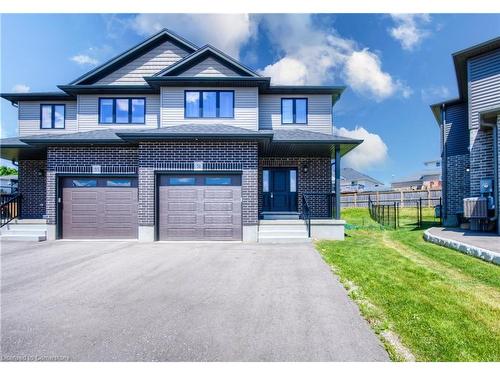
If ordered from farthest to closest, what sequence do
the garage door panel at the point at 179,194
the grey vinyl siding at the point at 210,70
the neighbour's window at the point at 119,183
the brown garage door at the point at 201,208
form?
the grey vinyl siding at the point at 210,70
the neighbour's window at the point at 119,183
the garage door panel at the point at 179,194
the brown garage door at the point at 201,208

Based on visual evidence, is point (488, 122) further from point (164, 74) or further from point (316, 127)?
point (164, 74)

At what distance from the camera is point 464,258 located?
22.6 ft

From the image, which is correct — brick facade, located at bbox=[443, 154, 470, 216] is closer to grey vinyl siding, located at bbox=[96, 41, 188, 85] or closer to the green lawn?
the green lawn

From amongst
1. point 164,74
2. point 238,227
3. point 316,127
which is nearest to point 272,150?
point 316,127

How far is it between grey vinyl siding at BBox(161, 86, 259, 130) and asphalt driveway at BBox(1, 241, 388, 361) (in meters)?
6.72

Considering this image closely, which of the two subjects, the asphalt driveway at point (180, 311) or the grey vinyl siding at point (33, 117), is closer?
the asphalt driveway at point (180, 311)

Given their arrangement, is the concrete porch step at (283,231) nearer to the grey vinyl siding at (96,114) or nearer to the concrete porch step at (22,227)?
the grey vinyl siding at (96,114)

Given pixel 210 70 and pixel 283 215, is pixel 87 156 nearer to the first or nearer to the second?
pixel 210 70

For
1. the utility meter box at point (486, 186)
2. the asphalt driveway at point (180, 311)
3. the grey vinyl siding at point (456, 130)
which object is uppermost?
the grey vinyl siding at point (456, 130)

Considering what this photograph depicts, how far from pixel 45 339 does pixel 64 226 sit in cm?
907

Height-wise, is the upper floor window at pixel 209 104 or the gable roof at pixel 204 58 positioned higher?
the gable roof at pixel 204 58

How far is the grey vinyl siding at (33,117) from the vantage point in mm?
13859

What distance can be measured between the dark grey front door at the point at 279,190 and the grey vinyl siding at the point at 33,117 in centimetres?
1038

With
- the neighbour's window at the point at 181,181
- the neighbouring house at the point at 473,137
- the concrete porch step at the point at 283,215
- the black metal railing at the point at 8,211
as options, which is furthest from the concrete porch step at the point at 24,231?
the neighbouring house at the point at 473,137
